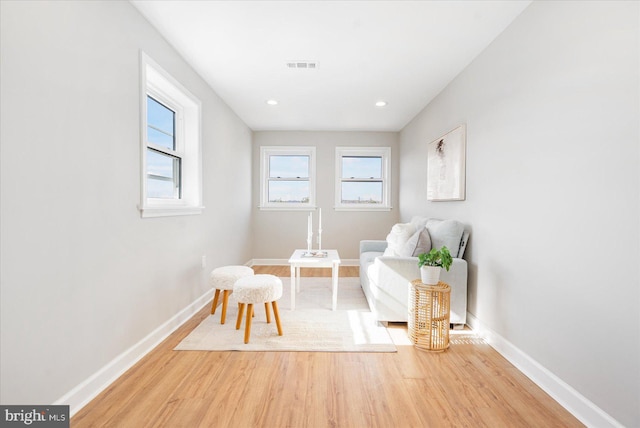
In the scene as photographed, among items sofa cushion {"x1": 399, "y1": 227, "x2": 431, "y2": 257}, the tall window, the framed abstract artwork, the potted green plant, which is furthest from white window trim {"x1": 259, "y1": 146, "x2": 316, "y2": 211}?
the potted green plant

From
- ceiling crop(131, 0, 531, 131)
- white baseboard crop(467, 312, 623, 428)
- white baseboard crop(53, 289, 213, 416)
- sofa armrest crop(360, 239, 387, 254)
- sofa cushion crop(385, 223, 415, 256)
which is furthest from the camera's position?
sofa armrest crop(360, 239, 387, 254)

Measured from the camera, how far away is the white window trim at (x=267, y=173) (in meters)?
5.77

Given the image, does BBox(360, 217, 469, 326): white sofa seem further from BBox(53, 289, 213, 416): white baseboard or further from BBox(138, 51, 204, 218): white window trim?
BBox(138, 51, 204, 218): white window trim

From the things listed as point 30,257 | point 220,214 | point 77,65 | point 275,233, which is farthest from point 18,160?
point 275,233

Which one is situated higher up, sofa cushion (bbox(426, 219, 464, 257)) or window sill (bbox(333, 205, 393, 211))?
window sill (bbox(333, 205, 393, 211))

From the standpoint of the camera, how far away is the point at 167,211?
2578 millimetres

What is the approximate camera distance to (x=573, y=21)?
5.69 feet

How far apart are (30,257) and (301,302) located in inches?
98.8

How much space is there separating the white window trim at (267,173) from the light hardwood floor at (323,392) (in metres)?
3.67

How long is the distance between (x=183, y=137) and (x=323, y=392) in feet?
8.82

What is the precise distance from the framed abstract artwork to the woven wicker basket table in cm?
110

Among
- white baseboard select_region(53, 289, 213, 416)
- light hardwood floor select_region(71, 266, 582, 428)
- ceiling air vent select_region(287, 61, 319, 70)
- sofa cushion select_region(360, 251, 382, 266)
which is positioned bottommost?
light hardwood floor select_region(71, 266, 582, 428)

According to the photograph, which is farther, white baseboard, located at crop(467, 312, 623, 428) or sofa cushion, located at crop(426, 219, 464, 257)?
sofa cushion, located at crop(426, 219, 464, 257)

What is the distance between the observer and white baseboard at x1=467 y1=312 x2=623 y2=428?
1.53 metres
